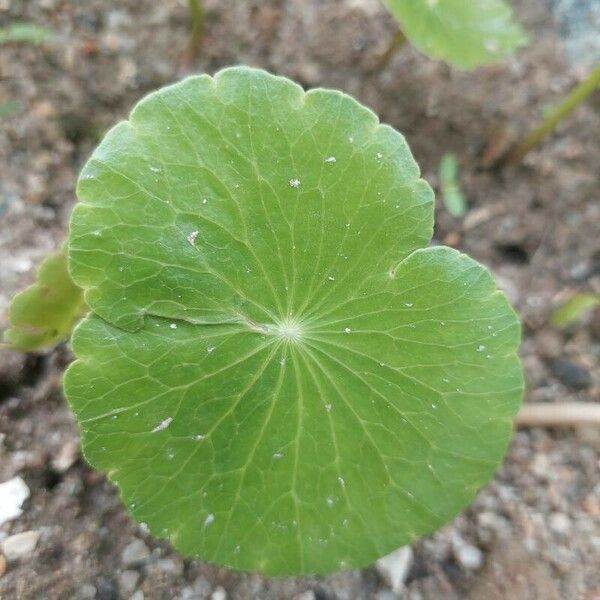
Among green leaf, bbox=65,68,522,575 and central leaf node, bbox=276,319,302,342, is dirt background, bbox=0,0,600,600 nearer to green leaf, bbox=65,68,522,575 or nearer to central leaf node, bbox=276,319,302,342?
green leaf, bbox=65,68,522,575

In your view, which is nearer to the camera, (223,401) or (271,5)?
(223,401)

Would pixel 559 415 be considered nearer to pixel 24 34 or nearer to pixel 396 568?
pixel 396 568

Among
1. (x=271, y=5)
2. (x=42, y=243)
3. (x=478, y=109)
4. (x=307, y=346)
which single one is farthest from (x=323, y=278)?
(x=271, y=5)

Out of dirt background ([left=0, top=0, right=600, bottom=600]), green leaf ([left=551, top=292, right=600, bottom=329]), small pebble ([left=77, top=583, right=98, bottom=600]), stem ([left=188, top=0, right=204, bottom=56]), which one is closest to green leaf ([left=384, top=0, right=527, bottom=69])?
dirt background ([left=0, top=0, right=600, bottom=600])

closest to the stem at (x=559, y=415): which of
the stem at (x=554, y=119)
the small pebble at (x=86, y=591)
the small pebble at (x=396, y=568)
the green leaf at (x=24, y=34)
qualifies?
the small pebble at (x=396, y=568)

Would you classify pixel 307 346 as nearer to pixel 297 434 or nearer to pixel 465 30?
pixel 297 434

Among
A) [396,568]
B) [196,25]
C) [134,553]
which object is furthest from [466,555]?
[196,25]
